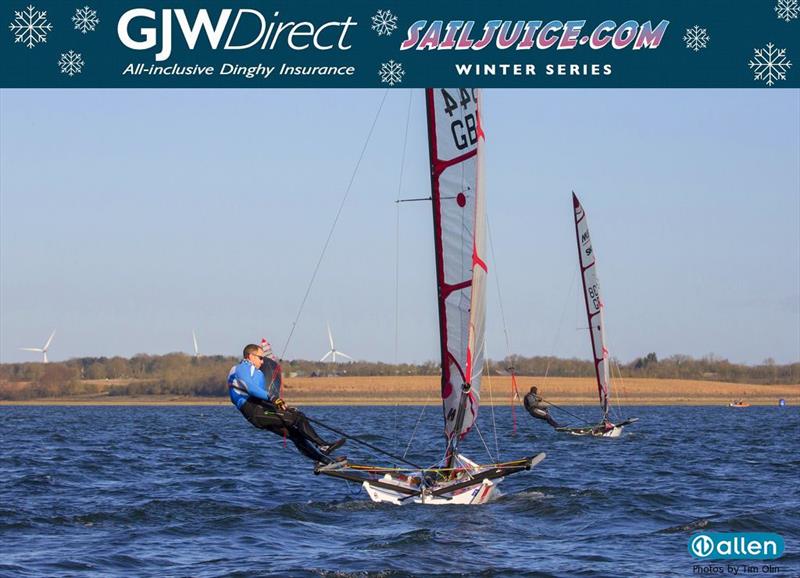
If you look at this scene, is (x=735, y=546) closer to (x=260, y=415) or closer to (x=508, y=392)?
(x=260, y=415)

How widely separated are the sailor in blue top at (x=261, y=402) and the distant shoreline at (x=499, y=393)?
4195 inches

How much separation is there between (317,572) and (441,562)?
2001 millimetres

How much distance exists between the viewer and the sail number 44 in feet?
80.1

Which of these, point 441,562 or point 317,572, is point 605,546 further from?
point 317,572

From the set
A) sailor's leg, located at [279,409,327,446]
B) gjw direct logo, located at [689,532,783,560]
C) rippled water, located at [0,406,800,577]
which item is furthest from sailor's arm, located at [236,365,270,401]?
gjw direct logo, located at [689,532,783,560]

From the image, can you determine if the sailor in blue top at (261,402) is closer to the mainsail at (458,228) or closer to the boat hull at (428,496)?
the boat hull at (428,496)

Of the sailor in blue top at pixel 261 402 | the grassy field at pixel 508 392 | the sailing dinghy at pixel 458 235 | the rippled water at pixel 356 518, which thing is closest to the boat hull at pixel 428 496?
the rippled water at pixel 356 518

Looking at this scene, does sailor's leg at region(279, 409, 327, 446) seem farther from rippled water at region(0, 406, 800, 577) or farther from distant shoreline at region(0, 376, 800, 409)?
distant shoreline at region(0, 376, 800, 409)

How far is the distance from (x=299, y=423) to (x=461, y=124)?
7.56m

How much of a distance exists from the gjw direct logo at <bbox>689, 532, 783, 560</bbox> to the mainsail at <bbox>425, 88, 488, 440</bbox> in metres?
6.30

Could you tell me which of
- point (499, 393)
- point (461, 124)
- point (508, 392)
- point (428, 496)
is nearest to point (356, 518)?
point (428, 496)

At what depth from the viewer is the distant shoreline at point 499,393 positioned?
130375 mm

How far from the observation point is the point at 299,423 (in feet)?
67.1

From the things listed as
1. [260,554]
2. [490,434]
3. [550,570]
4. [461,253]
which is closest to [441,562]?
[550,570]
